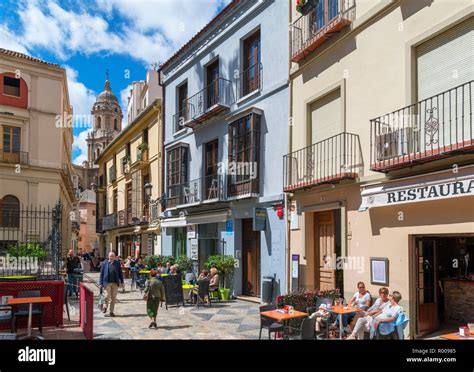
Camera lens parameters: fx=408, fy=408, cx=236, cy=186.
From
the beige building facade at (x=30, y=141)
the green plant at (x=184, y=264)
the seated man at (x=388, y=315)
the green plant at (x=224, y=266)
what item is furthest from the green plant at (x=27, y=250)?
the seated man at (x=388, y=315)

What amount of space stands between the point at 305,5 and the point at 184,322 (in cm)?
875

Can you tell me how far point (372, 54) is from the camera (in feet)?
29.0

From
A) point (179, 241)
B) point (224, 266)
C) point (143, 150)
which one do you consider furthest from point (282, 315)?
point (143, 150)

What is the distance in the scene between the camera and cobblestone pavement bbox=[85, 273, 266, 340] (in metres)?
8.17

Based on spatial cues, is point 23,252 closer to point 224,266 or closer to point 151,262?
point 224,266

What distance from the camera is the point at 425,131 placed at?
745cm

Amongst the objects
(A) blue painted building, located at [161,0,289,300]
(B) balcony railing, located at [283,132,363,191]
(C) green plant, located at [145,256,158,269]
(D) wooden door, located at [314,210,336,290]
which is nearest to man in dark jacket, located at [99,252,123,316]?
(A) blue painted building, located at [161,0,289,300]

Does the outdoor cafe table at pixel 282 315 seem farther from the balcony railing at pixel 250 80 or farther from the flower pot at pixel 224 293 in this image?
the balcony railing at pixel 250 80

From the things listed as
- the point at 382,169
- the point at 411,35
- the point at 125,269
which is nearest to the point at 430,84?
the point at 411,35

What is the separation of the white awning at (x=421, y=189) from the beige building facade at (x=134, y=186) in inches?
547

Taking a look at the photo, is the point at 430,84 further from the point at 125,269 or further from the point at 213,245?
the point at 125,269

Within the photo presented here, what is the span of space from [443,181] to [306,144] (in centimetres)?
474

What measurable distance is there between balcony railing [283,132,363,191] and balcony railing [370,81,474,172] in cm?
63

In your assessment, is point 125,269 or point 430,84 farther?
point 125,269
